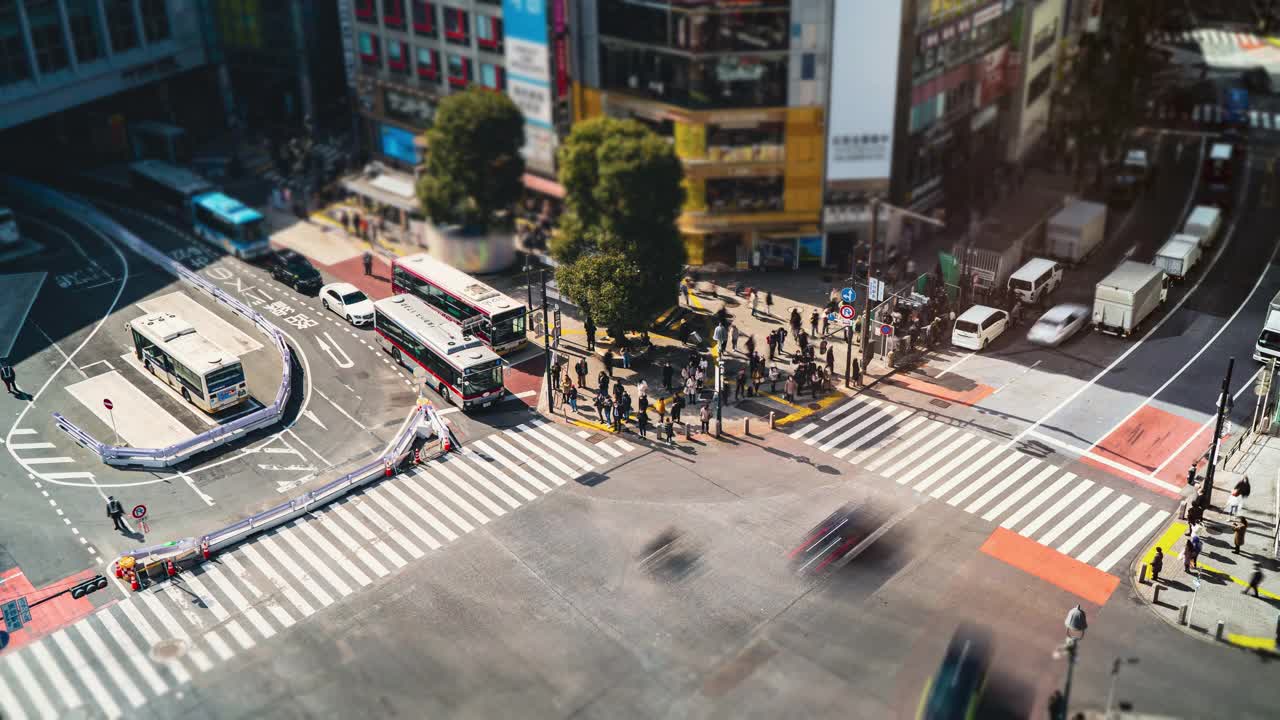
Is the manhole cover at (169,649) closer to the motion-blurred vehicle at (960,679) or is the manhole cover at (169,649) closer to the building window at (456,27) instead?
the motion-blurred vehicle at (960,679)

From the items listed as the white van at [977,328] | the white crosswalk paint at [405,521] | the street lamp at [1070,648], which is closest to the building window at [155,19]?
the white crosswalk paint at [405,521]

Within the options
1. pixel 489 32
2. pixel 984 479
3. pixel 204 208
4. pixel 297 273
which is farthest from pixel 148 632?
pixel 489 32

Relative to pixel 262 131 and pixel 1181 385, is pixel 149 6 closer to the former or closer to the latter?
pixel 262 131

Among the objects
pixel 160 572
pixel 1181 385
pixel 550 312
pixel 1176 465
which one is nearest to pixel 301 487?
pixel 160 572

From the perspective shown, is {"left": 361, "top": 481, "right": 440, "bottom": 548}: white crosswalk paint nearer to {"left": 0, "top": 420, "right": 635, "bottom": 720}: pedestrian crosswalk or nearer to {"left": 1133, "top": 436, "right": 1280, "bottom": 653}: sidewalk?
{"left": 0, "top": 420, "right": 635, "bottom": 720}: pedestrian crosswalk

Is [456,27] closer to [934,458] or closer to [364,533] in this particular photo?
[364,533]

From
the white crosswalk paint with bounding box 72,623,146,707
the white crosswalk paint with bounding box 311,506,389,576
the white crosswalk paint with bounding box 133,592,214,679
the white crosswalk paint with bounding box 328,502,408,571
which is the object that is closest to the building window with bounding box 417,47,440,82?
the white crosswalk paint with bounding box 328,502,408,571
